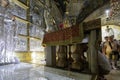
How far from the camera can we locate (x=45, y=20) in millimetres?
8516

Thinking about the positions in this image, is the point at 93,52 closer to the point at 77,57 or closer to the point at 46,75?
the point at 77,57

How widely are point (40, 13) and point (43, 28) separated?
898 millimetres

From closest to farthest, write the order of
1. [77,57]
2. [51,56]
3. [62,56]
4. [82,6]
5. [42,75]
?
[42,75] → [77,57] → [62,56] → [51,56] → [82,6]

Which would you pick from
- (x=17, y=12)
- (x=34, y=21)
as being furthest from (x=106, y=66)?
(x=34, y=21)

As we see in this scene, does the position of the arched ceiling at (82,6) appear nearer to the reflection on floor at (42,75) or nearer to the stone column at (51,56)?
the stone column at (51,56)

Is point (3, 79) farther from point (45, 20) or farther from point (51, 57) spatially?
point (45, 20)

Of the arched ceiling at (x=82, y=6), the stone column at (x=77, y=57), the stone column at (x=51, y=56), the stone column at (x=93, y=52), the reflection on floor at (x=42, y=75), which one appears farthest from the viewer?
the arched ceiling at (x=82, y=6)

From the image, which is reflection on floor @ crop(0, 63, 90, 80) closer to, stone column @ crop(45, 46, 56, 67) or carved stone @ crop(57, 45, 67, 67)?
carved stone @ crop(57, 45, 67, 67)

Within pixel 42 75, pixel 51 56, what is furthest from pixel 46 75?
pixel 51 56

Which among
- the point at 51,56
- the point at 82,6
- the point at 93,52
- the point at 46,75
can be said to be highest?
the point at 82,6

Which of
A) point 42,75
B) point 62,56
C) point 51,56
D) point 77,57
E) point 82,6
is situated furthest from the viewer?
point 82,6

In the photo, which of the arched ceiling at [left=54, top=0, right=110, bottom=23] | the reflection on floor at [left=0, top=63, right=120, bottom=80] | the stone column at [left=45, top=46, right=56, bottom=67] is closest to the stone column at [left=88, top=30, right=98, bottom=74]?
the reflection on floor at [left=0, top=63, right=120, bottom=80]

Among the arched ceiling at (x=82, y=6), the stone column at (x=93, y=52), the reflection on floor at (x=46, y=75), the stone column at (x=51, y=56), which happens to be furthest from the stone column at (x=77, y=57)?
the arched ceiling at (x=82, y=6)

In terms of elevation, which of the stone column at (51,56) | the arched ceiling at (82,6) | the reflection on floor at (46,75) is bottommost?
the reflection on floor at (46,75)
